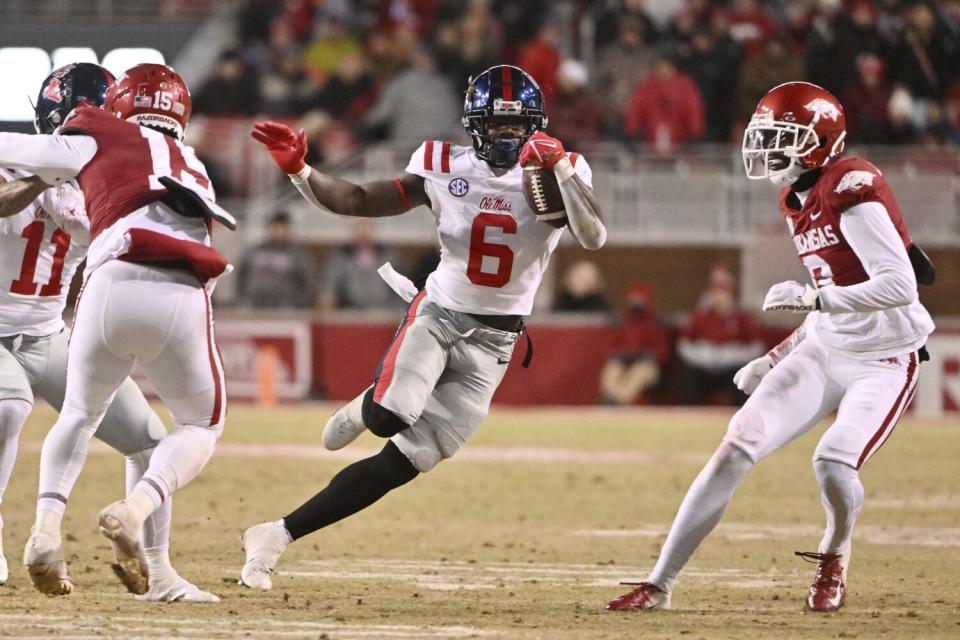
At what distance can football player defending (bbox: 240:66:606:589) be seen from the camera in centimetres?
602

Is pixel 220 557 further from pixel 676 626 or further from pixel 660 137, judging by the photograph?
pixel 660 137

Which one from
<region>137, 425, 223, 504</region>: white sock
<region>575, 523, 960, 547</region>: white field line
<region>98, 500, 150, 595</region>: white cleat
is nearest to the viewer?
<region>98, 500, 150, 595</region>: white cleat

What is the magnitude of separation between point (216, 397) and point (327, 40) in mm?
12625

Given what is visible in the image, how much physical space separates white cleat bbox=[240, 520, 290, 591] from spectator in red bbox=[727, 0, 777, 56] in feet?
34.5

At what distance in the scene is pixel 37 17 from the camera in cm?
2003

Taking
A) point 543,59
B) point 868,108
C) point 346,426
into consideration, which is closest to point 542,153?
point 346,426

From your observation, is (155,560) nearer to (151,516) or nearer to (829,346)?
(151,516)

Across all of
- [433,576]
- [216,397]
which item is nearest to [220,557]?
[433,576]

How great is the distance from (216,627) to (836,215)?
8.71 ft

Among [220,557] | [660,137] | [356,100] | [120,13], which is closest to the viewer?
[220,557]

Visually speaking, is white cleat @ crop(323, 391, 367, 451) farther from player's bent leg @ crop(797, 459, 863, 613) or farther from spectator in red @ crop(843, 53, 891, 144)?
spectator in red @ crop(843, 53, 891, 144)

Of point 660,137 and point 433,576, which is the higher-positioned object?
point 660,137

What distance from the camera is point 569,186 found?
5676 millimetres

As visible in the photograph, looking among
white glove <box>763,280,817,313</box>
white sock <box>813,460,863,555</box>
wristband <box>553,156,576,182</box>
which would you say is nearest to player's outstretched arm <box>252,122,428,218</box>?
wristband <box>553,156,576,182</box>
